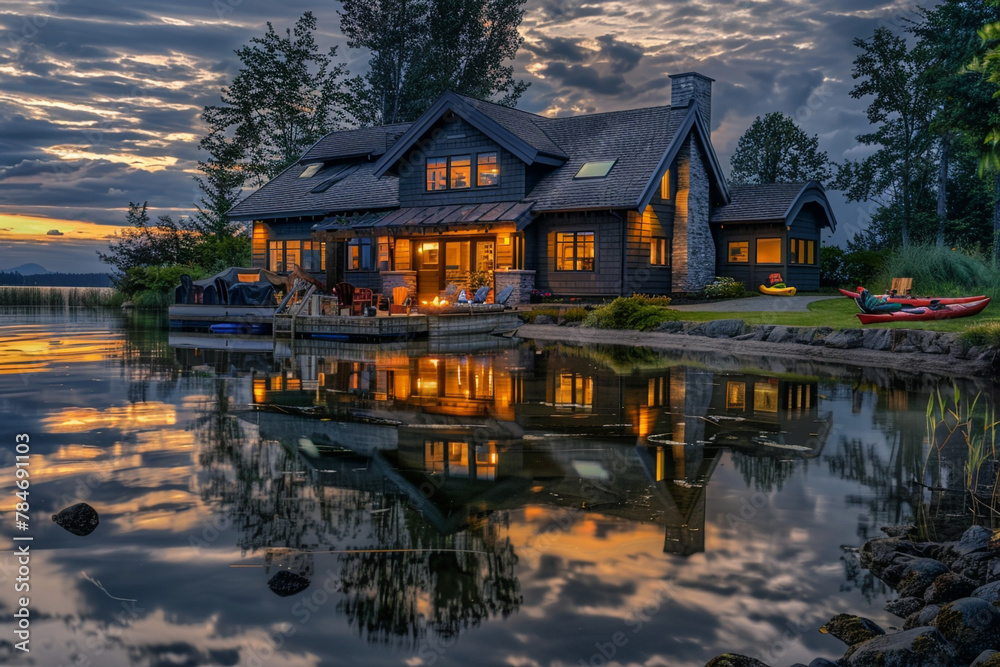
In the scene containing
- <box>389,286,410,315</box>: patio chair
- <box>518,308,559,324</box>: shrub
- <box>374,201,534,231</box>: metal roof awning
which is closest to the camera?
<box>389,286,410,315</box>: patio chair

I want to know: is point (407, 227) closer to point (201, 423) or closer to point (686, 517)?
point (201, 423)

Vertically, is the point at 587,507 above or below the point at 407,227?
below

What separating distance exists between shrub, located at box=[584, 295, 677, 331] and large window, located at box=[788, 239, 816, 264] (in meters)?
11.2

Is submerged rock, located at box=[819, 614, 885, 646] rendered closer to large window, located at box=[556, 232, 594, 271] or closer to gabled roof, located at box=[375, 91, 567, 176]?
large window, located at box=[556, 232, 594, 271]

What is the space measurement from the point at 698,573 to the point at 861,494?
2825 millimetres

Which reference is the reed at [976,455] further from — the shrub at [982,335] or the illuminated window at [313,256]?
the illuminated window at [313,256]

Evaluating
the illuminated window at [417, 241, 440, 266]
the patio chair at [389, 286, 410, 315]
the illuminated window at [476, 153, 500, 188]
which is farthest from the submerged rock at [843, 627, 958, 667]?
the illuminated window at [417, 241, 440, 266]

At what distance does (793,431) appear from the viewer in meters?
10.5

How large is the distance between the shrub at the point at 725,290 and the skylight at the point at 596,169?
6.32 meters

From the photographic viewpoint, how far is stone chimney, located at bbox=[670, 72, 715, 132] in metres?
34.2

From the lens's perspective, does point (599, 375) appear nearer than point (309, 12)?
Yes

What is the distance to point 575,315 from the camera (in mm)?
27062

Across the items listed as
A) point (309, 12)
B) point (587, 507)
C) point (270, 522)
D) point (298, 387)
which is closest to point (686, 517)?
point (587, 507)

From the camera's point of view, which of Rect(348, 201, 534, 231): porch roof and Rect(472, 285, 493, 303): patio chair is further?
Rect(348, 201, 534, 231): porch roof
